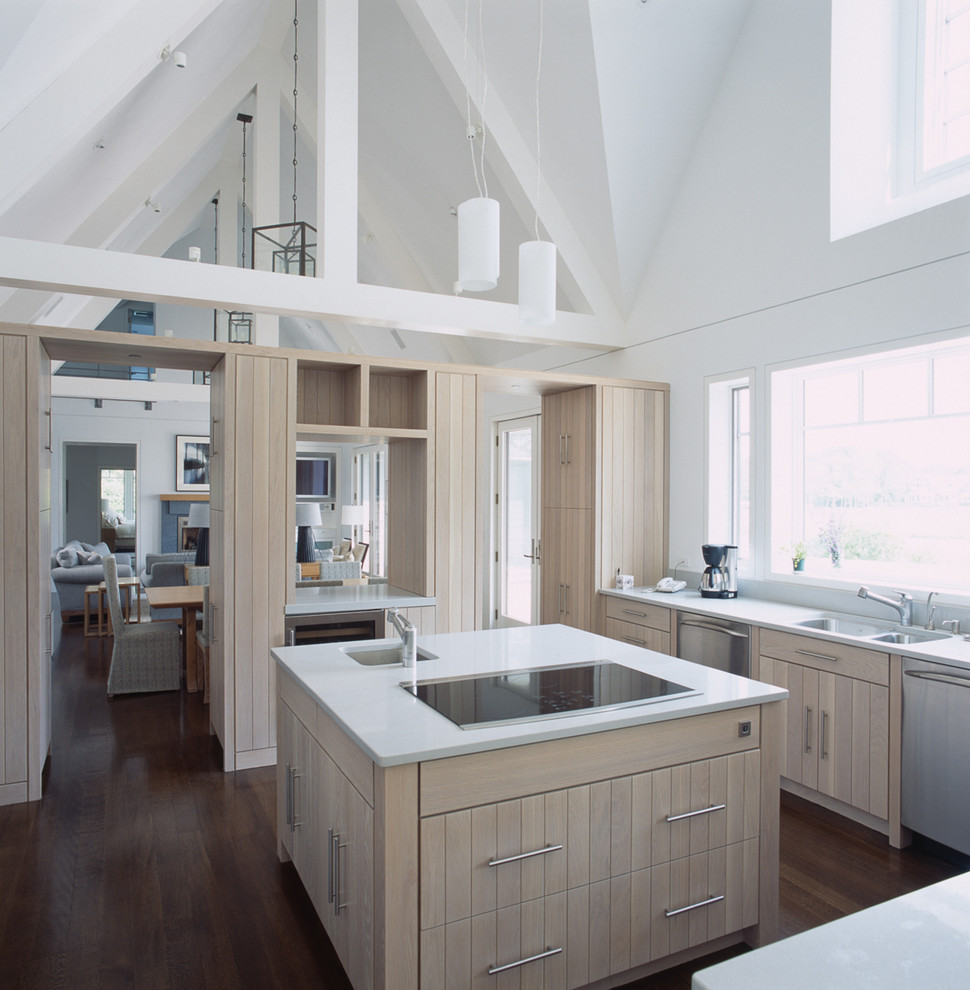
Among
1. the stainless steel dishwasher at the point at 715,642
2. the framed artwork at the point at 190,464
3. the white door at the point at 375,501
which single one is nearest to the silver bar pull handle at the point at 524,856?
the stainless steel dishwasher at the point at 715,642

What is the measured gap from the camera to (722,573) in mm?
4328

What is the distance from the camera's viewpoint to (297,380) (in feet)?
13.7

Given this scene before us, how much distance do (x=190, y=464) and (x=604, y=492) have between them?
357 inches

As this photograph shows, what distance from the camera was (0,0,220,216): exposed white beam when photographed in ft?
11.5

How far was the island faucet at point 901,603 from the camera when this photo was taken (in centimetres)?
332

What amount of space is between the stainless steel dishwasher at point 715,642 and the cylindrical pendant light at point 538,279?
2.04 metres

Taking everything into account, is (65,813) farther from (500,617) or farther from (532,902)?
(500,617)

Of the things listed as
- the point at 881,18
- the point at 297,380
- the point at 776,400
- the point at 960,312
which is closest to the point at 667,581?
the point at 776,400

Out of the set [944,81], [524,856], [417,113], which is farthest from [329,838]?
[417,113]

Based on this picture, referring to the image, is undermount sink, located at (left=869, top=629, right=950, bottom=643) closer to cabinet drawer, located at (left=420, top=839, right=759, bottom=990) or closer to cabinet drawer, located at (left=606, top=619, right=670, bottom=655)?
cabinet drawer, located at (left=606, top=619, right=670, bottom=655)

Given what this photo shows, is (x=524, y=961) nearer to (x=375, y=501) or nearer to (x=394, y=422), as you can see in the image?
(x=394, y=422)

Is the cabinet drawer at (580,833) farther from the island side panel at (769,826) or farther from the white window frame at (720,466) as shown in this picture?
the white window frame at (720,466)

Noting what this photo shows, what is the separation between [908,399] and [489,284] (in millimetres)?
2419

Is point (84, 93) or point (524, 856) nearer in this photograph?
point (524, 856)
